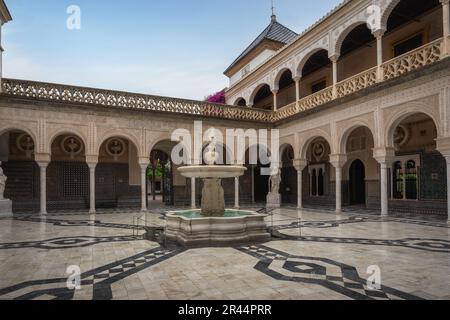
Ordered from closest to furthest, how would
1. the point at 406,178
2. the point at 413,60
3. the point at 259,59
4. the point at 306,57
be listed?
the point at 413,60
the point at 406,178
the point at 306,57
the point at 259,59

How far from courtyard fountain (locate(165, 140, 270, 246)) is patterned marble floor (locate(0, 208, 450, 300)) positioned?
415 mm

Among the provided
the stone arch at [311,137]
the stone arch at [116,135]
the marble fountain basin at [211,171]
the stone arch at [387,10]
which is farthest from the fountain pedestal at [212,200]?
the stone arch at [387,10]

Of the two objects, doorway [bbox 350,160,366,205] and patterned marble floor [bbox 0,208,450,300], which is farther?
doorway [bbox 350,160,366,205]

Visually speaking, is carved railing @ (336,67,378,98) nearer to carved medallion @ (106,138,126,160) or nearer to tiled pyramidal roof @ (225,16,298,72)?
tiled pyramidal roof @ (225,16,298,72)

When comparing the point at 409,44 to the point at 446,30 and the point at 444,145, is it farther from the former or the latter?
the point at 444,145

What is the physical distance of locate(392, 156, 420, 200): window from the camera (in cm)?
1278

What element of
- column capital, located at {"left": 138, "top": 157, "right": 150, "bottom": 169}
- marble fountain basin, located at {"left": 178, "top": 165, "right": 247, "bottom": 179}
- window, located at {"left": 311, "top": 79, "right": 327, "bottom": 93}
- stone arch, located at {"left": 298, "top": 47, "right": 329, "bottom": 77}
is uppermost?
stone arch, located at {"left": 298, "top": 47, "right": 329, "bottom": 77}

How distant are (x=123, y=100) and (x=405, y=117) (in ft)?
37.6

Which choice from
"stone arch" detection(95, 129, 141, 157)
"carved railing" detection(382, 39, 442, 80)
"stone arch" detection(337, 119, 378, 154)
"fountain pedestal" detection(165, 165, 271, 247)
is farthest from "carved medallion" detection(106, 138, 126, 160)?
"carved railing" detection(382, 39, 442, 80)

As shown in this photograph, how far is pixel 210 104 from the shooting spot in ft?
53.5

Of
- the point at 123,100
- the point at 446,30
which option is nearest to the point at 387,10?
the point at 446,30
